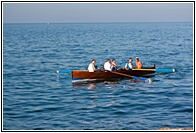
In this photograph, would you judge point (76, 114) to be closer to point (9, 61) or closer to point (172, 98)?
point (172, 98)

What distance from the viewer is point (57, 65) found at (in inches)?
1614

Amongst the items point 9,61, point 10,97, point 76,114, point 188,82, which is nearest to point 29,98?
point 10,97

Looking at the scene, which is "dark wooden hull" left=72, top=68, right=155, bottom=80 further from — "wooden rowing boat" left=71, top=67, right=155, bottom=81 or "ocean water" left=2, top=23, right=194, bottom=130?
"ocean water" left=2, top=23, right=194, bottom=130

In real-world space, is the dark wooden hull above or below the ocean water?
above

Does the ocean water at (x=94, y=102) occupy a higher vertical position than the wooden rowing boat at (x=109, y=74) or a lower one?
lower

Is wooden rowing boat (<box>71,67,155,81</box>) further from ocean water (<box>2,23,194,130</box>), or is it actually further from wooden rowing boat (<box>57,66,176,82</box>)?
ocean water (<box>2,23,194,130</box>)

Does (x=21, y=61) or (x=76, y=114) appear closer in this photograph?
(x=76, y=114)

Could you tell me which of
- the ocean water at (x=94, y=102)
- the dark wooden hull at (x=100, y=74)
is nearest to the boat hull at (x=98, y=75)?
the dark wooden hull at (x=100, y=74)

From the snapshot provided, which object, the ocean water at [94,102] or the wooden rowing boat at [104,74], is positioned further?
the wooden rowing boat at [104,74]

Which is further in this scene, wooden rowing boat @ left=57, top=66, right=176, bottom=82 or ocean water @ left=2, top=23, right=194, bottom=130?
wooden rowing boat @ left=57, top=66, right=176, bottom=82

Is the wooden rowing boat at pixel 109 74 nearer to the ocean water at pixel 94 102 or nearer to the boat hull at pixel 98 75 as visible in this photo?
the boat hull at pixel 98 75

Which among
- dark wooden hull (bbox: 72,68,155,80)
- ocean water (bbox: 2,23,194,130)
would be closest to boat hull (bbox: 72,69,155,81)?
dark wooden hull (bbox: 72,68,155,80)

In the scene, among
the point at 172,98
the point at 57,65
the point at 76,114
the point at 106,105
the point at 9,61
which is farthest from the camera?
the point at 9,61

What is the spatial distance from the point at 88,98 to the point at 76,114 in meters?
3.86
